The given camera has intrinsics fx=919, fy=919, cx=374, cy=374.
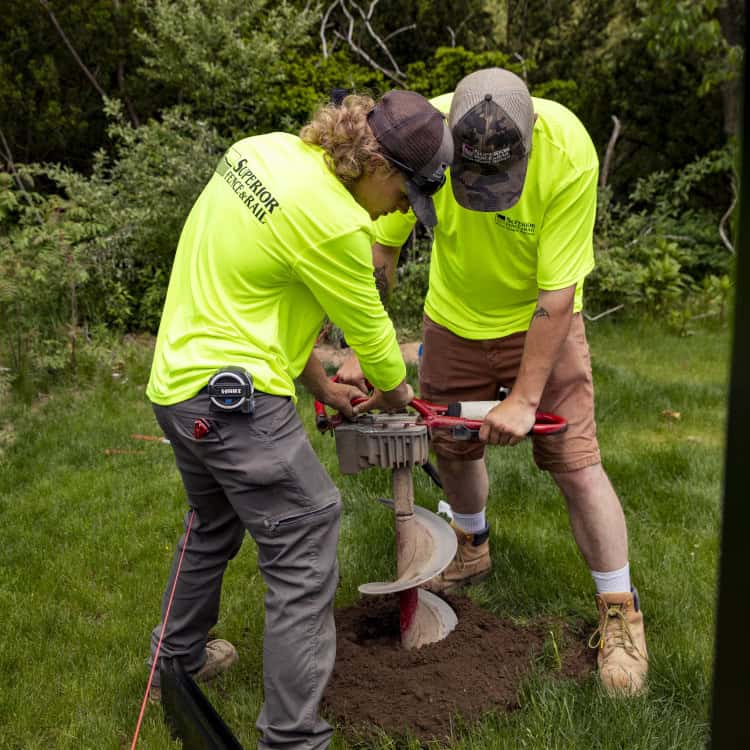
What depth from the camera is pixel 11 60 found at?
9273 mm

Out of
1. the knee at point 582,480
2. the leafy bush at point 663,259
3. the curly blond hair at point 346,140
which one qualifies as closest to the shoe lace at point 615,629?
the knee at point 582,480

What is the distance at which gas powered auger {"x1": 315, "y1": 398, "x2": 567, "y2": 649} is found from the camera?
301 cm

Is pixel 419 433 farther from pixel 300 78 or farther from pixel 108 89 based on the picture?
pixel 108 89

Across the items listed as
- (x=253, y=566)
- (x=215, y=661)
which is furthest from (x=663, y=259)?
(x=215, y=661)

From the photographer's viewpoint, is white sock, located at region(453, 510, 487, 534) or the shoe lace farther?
white sock, located at region(453, 510, 487, 534)

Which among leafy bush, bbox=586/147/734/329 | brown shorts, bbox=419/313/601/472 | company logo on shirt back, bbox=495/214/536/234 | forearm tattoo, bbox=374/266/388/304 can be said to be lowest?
leafy bush, bbox=586/147/734/329

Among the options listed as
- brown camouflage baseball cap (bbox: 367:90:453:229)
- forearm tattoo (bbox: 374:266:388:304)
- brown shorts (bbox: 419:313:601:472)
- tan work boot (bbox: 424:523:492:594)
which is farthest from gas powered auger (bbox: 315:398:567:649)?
brown camouflage baseball cap (bbox: 367:90:453:229)

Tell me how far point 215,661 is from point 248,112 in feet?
23.5

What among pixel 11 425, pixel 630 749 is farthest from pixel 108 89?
pixel 630 749

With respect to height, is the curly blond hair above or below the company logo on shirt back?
above

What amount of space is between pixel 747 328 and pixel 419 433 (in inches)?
91.3

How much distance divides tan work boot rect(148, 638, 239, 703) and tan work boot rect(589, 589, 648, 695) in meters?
1.31

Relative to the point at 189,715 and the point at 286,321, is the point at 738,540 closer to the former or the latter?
the point at 286,321

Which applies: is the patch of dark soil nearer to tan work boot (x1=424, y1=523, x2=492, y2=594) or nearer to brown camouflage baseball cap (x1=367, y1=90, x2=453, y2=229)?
tan work boot (x1=424, y1=523, x2=492, y2=594)
